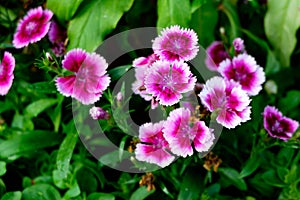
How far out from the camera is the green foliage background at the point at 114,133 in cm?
148

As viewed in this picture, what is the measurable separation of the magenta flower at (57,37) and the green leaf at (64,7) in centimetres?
9

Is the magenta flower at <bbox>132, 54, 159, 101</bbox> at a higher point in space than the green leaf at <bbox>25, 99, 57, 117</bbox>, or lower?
higher

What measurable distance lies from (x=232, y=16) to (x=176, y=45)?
0.66 metres

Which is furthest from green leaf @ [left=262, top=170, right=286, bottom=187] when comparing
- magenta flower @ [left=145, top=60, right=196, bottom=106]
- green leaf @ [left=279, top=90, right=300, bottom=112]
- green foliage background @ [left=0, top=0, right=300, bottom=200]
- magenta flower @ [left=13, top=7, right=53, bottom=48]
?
magenta flower @ [left=13, top=7, right=53, bottom=48]

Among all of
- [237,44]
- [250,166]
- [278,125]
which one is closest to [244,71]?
[237,44]

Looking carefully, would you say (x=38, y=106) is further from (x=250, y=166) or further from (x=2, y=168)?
(x=250, y=166)

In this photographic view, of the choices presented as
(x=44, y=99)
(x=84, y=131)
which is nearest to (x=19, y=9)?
(x=44, y=99)

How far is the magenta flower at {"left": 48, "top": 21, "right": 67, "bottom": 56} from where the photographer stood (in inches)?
62.5

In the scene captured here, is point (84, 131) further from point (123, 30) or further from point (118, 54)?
point (123, 30)

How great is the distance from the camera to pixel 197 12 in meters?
1.77

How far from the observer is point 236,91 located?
1269mm

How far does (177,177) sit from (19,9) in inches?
34.5

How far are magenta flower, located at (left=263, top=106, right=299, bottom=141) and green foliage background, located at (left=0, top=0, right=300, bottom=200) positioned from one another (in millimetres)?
29

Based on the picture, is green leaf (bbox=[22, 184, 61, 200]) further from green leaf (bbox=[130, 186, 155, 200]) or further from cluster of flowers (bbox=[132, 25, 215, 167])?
cluster of flowers (bbox=[132, 25, 215, 167])
